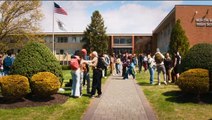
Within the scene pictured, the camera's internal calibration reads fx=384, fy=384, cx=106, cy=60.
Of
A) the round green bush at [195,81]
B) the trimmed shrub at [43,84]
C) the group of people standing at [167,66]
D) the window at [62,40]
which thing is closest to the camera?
the trimmed shrub at [43,84]

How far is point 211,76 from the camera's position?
13148 mm

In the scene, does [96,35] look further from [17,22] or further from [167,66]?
[167,66]

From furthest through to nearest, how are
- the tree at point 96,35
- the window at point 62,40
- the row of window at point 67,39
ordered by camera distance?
the window at point 62,40 → the row of window at point 67,39 → the tree at point 96,35

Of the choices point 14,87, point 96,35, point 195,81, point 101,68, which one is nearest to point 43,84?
point 14,87

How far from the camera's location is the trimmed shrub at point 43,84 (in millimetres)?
12570

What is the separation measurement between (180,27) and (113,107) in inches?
1122

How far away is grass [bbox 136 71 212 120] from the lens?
11.0 meters

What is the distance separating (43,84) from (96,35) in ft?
207

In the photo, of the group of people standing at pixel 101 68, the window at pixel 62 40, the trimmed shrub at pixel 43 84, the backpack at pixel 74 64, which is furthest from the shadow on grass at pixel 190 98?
the window at pixel 62 40

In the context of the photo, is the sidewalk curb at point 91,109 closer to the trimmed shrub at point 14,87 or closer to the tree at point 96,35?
the trimmed shrub at point 14,87

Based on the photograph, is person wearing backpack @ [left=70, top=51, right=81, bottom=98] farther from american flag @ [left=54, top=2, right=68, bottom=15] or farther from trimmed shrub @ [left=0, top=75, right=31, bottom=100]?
american flag @ [left=54, top=2, right=68, bottom=15]

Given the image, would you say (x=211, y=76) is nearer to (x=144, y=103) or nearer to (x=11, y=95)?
(x=144, y=103)

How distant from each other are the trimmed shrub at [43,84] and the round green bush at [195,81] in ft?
14.1

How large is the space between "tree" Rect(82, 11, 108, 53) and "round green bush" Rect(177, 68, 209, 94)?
195 feet
